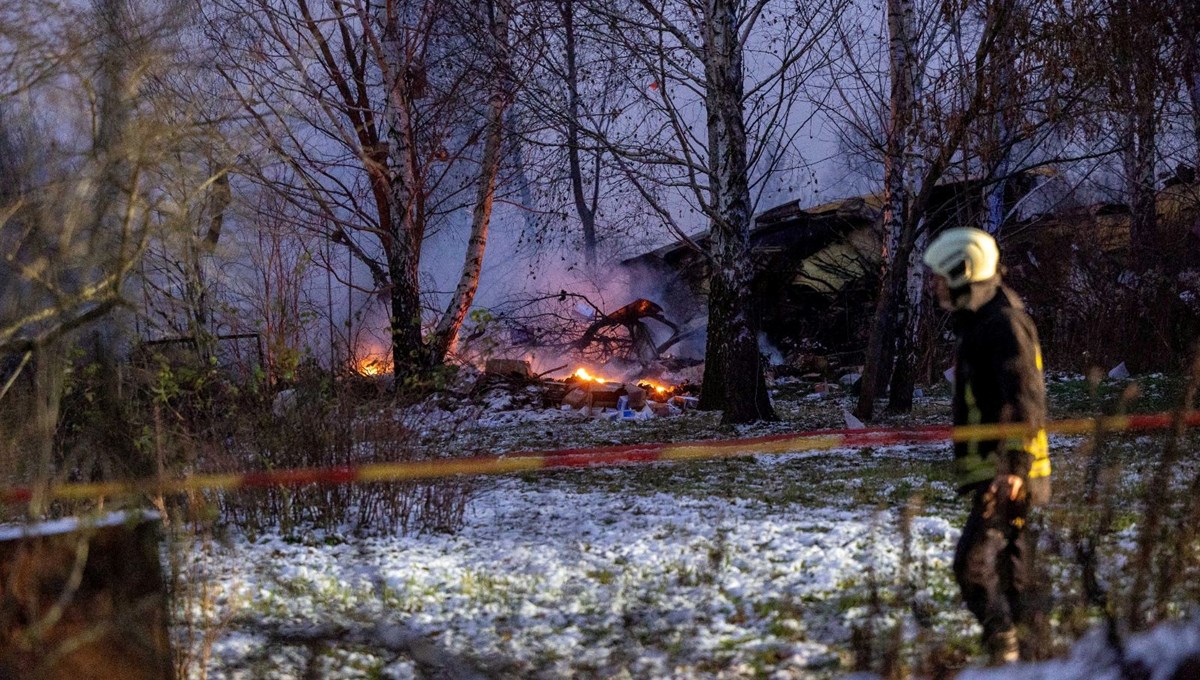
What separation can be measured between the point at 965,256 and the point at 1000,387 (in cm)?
50

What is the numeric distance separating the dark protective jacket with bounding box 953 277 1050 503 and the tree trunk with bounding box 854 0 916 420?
7.77 m

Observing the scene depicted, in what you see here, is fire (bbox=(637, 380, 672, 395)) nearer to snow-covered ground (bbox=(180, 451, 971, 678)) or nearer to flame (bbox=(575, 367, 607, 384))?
flame (bbox=(575, 367, 607, 384))

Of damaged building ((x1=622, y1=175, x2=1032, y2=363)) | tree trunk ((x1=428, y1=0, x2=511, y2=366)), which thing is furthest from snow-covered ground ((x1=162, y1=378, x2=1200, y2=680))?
damaged building ((x1=622, y1=175, x2=1032, y2=363))

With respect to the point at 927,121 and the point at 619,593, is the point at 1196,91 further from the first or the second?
the point at 619,593

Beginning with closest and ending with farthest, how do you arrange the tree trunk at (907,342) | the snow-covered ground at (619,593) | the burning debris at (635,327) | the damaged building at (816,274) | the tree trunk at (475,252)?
1. the snow-covered ground at (619,593)
2. the tree trunk at (907,342)
3. the tree trunk at (475,252)
4. the damaged building at (816,274)
5. the burning debris at (635,327)

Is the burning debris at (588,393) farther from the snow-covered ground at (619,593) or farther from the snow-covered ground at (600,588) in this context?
the snow-covered ground at (600,588)

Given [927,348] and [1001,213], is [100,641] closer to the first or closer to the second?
[927,348]

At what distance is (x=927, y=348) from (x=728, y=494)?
Result: 9.37m

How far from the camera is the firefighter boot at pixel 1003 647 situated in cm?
363

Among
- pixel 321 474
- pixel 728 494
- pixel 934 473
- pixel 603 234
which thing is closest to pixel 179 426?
pixel 321 474

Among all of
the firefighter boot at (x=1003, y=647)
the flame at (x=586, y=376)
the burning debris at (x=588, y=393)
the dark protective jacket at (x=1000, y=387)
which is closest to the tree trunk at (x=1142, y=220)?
the burning debris at (x=588, y=393)

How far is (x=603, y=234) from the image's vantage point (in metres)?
25.5

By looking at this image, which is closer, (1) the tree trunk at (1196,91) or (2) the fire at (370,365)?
→ (2) the fire at (370,365)

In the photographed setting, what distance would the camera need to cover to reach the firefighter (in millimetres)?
3785
